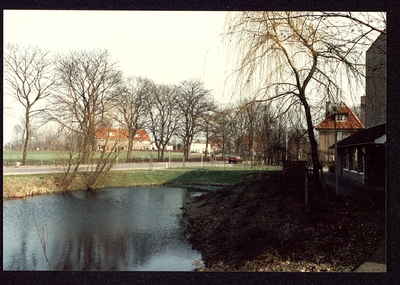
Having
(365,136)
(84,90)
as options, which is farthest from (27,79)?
(365,136)

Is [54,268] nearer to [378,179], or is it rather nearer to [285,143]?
[285,143]

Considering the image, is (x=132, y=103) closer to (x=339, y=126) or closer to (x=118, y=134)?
(x=118, y=134)

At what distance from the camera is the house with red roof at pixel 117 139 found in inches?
139

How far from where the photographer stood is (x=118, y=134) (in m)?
3.57

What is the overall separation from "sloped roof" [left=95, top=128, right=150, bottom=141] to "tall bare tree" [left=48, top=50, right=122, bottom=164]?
116 millimetres

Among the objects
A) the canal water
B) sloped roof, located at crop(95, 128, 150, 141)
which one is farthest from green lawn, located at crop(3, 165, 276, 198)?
sloped roof, located at crop(95, 128, 150, 141)

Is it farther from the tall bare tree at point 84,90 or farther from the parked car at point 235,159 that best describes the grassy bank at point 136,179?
the tall bare tree at point 84,90

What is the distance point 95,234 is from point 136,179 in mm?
1226

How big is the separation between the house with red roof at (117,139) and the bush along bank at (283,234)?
148 cm

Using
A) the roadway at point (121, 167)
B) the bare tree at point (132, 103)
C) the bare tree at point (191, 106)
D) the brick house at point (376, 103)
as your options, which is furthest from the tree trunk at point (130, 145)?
the brick house at point (376, 103)

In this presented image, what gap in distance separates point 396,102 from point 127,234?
3611 millimetres

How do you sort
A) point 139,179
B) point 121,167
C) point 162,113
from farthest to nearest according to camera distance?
point 139,179
point 121,167
point 162,113
